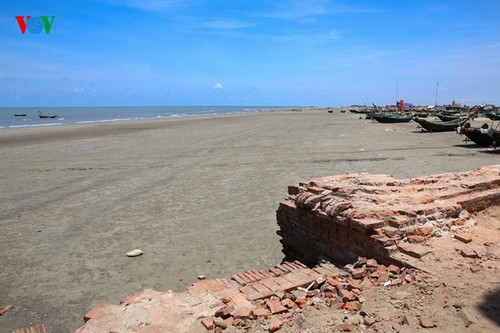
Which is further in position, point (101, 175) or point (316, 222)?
point (101, 175)

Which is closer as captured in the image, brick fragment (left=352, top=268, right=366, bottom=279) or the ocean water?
brick fragment (left=352, top=268, right=366, bottom=279)

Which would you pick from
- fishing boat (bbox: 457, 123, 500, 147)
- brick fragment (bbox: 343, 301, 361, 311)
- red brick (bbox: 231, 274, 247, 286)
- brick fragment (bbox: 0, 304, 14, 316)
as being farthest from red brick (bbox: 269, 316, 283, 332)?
fishing boat (bbox: 457, 123, 500, 147)

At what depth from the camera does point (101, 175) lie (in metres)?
13.4

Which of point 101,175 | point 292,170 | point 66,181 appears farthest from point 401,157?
point 66,181

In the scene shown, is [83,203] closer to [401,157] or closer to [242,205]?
[242,205]

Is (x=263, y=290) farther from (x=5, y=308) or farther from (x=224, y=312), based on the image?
(x=5, y=308)

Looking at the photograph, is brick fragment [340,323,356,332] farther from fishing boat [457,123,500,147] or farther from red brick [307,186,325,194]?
fishing boat [457,123,500,147]

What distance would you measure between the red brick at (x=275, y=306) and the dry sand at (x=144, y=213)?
2.36 m

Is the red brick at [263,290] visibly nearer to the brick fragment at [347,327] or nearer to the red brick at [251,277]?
the red brick at [251,277]

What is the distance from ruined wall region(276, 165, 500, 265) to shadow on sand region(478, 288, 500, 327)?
79 cm

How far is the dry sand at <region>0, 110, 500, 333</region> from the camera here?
5.57 meters

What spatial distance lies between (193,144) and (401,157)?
1177 centimetres

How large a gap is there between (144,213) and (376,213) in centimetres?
606

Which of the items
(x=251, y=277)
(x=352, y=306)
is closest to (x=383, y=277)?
(x=352, y=306)
